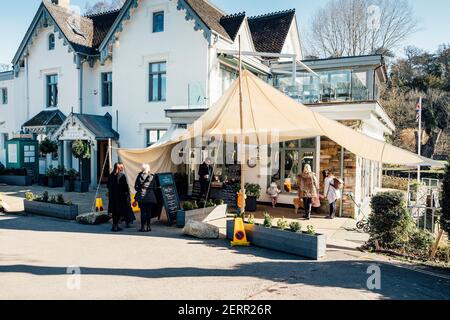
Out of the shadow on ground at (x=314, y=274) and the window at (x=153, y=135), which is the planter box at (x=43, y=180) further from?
the shadow on ground at (x=314, y=274)

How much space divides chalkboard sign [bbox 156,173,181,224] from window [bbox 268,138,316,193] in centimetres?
489

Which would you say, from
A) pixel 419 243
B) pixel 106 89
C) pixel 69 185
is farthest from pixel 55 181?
pixel 419 243

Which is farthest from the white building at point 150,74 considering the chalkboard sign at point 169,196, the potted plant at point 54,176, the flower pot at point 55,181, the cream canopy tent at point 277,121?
the chalkboard sign at point 169,196

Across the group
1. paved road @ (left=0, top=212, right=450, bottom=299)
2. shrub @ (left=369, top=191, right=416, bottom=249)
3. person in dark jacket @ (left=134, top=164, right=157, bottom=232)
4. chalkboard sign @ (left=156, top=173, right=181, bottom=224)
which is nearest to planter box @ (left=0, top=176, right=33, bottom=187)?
paved road @ (left=0, top=212, right=450, bottom=299)

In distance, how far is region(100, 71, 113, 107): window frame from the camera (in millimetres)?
19672

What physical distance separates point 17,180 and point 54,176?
2.37 meters

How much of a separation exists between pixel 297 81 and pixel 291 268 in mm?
11294

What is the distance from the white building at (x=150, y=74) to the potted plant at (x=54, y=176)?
92 centimetres

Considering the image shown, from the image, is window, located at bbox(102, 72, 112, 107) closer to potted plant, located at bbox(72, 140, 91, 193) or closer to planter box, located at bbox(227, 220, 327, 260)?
potted plant, located at bbox(72, 140, 91, 193)

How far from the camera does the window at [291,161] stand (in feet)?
44.1

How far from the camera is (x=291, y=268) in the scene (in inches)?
261
